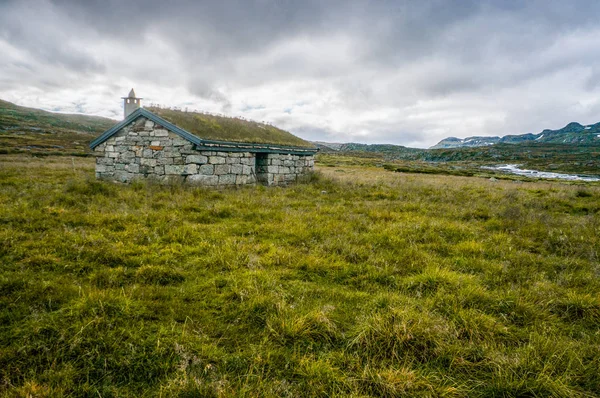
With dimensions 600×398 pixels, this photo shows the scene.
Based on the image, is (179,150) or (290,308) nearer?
(290,308)

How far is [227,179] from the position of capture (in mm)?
14352

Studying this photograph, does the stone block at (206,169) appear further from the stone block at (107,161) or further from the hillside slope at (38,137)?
the hillside slope at (38,137)

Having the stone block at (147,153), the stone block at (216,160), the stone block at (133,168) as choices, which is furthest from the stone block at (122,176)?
the stone block at (216,160)

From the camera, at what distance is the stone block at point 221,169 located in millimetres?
14039

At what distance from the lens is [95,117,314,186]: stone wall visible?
13.5 meters

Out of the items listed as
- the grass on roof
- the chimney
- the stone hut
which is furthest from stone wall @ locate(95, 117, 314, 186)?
the chimney

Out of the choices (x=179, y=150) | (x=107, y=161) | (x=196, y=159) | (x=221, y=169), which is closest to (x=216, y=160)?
(x=221, y=169)

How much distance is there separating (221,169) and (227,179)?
22.4 inches

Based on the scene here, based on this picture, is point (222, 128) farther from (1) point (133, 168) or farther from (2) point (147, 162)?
(1) point (133, 168)

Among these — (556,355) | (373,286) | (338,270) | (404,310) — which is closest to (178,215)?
(338,270)

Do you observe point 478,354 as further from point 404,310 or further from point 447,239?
point 447,239

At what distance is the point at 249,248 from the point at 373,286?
2.57 meters

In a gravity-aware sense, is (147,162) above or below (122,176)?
above

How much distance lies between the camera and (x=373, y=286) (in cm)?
462
